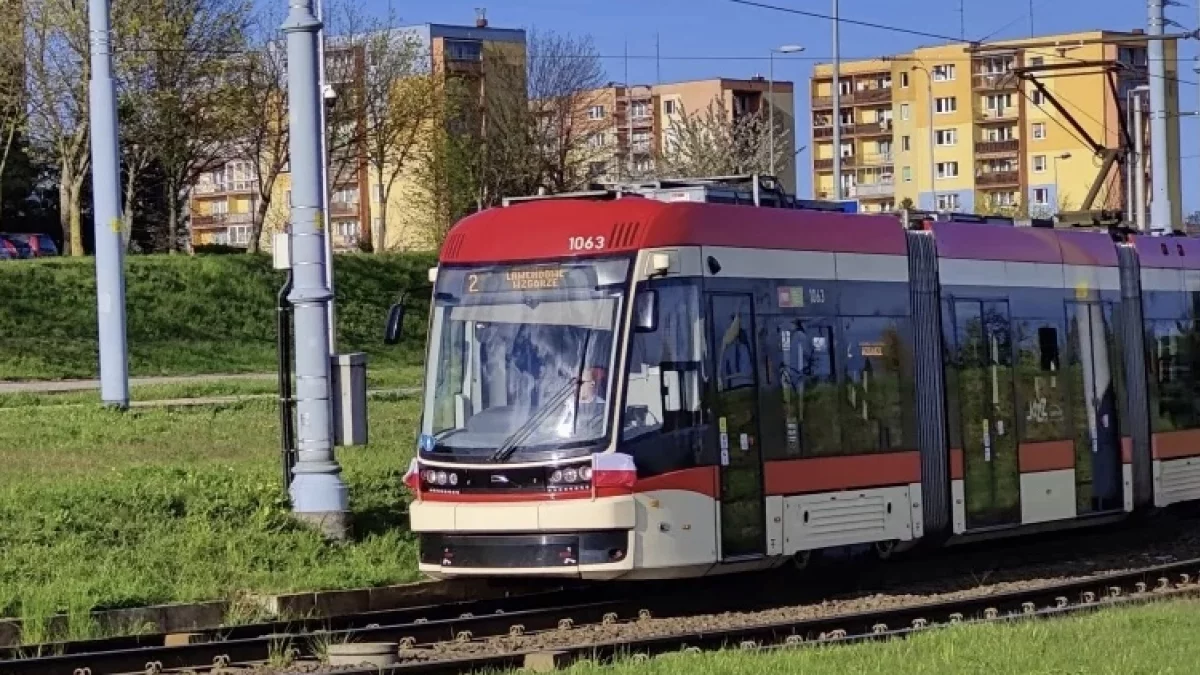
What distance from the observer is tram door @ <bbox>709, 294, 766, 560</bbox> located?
622 inches

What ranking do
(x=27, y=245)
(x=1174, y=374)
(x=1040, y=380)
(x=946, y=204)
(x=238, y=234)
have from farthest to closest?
(x=238, y=234), (x=27, y=245), (x=946, y=204), (x=1174, y=374), (x=1040, y=380)

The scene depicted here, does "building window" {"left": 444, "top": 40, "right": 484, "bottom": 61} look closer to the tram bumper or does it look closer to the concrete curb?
the concrete curb

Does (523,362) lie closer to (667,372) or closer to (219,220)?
(667,372)

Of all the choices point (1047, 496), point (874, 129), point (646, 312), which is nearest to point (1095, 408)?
point (1047, 496)

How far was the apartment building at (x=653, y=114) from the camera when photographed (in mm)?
73500

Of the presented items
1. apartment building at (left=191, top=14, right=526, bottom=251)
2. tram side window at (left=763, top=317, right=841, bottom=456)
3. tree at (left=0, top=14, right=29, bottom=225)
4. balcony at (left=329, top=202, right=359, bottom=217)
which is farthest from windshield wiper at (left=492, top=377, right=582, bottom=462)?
balcony at (left=329, top=202, right=359, bottom=217)

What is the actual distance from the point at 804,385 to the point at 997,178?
99.4 m

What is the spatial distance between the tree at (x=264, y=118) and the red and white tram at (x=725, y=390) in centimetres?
4291

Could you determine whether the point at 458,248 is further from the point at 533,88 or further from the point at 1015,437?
the point at 533,88

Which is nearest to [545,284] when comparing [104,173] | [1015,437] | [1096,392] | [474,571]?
[474,571]

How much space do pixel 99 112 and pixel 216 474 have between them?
9878mm

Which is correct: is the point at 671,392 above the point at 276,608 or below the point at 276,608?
above

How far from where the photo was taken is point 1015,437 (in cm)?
1944

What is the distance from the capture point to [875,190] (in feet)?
379
